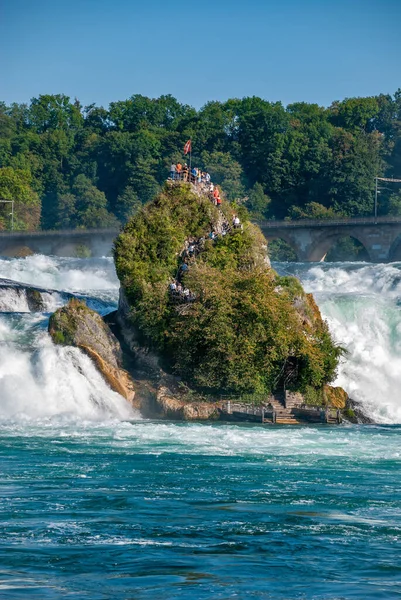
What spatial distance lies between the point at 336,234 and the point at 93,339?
58881mm

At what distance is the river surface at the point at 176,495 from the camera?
67.7ft

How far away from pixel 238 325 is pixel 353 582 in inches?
980

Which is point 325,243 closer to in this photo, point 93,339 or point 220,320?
point 220,320

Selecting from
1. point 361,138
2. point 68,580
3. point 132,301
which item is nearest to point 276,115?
point 361,138

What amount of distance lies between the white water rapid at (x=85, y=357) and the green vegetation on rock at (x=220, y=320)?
305 cm

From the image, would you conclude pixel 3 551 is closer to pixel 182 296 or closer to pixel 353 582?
pixel 353 582

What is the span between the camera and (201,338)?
4503 cm

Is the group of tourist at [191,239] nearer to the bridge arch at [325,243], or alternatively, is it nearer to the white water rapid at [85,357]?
the white water rapid at [85,357]

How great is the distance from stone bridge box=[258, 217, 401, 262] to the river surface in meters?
49.7

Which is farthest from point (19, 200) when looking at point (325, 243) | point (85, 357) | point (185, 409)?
point (185, 409)

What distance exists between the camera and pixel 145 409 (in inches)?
1718

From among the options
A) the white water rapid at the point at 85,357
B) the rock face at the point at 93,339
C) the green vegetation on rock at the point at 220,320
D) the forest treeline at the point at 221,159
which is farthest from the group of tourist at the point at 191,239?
the forest treeline at the point at 221,159

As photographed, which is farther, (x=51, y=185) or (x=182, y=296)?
(x=51, y=185)

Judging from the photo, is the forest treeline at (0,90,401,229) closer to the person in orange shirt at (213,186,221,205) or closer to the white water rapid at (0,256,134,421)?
the person in orange shirt at (213,186,221,205)
